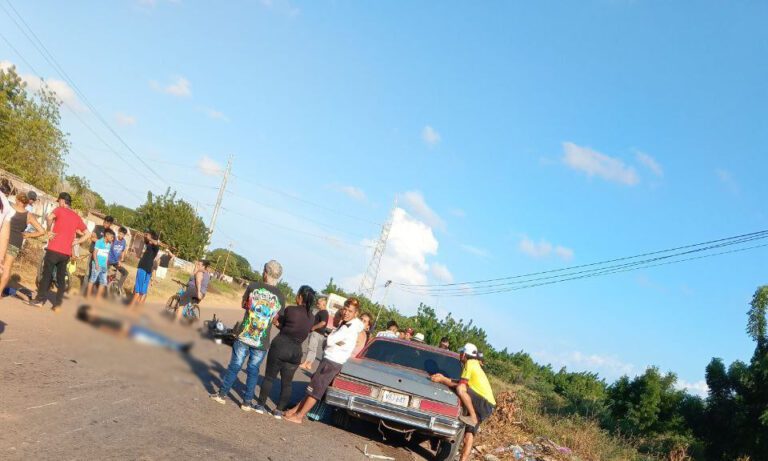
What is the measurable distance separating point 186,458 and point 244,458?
68 cm

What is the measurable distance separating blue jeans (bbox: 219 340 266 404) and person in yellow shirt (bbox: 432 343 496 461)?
255 centimetres

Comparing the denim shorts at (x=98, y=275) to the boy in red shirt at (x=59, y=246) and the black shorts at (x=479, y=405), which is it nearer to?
the boy in red shirt at (x=59, y=246)

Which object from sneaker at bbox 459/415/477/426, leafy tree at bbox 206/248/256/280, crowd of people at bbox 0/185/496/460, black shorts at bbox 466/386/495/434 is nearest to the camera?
crowd of people at bbox 0/185/496/460

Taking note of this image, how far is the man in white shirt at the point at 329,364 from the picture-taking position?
26.4 ft

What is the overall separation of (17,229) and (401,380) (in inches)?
350

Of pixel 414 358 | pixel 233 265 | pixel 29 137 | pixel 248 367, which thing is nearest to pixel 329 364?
pixel 248 367

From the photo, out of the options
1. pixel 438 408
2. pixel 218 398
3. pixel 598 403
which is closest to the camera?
pixel 218 398

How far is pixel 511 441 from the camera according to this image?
37.7 feet

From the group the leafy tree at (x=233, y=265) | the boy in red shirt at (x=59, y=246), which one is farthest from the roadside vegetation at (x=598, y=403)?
the leafy tree at (x=233, y=265)

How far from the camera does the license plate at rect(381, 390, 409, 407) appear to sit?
25.9 ft

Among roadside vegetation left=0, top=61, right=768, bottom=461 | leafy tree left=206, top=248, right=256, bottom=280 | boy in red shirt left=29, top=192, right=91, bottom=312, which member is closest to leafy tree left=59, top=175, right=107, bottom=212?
roadside vegetation left=0, top=61, right=768, bottom=461

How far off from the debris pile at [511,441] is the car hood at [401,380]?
96.0 inches

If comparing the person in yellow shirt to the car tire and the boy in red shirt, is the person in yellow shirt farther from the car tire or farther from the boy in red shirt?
the boy in red shirt

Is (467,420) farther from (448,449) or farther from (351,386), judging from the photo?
(351,386)
